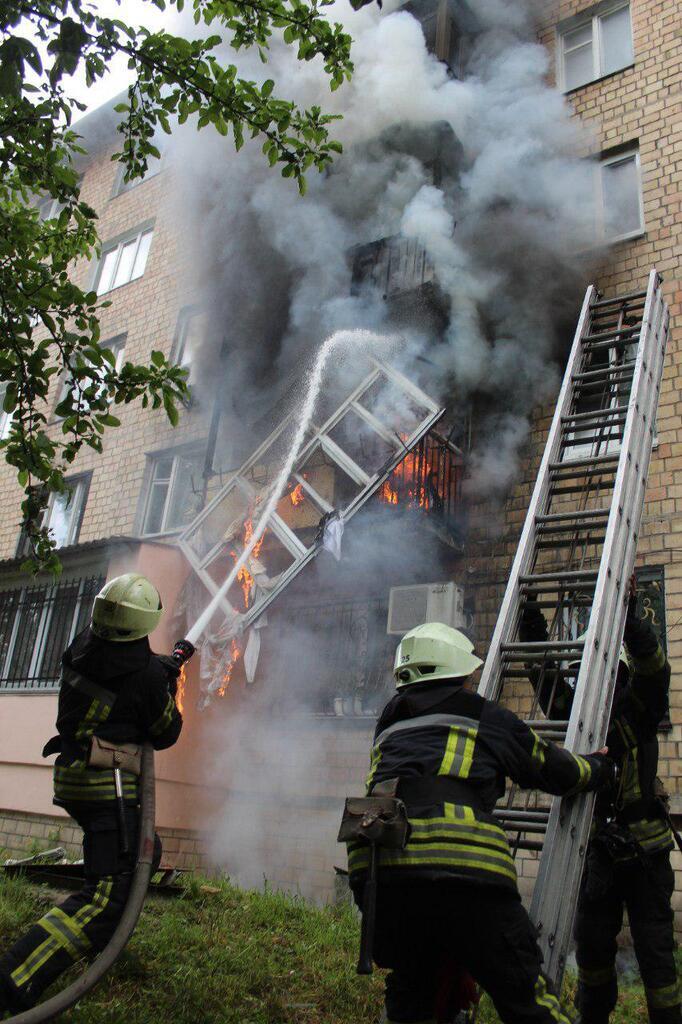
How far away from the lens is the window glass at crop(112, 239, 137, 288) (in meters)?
14.6

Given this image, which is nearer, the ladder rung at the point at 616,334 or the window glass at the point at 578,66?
the ladder rung at the point at 616,334

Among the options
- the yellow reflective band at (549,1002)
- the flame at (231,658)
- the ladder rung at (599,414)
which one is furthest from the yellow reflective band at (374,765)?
the flame at (231,658)

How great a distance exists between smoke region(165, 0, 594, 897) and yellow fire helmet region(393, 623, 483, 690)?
17.3 ft

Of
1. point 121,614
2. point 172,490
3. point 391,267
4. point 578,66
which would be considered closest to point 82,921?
point 121,614

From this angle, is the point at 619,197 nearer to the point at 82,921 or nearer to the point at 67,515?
the point at 82,921

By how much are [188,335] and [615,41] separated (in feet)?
23.4

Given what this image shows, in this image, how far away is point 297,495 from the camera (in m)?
9.24

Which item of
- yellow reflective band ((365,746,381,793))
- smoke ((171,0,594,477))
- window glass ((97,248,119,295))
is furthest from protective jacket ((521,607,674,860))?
window glass ((97,248,119,295))

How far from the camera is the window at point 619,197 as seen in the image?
869 cm

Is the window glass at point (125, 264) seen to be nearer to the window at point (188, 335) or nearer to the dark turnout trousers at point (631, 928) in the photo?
the window at point (188, 335)

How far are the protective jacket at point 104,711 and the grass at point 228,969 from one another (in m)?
0.91

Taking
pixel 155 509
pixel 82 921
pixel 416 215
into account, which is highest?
pixel 416 215

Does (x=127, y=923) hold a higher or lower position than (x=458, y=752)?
lower

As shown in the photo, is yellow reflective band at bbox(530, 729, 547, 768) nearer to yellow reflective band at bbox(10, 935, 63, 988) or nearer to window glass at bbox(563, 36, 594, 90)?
yellow reflective band at bbox(10, 935, 63, 988)
